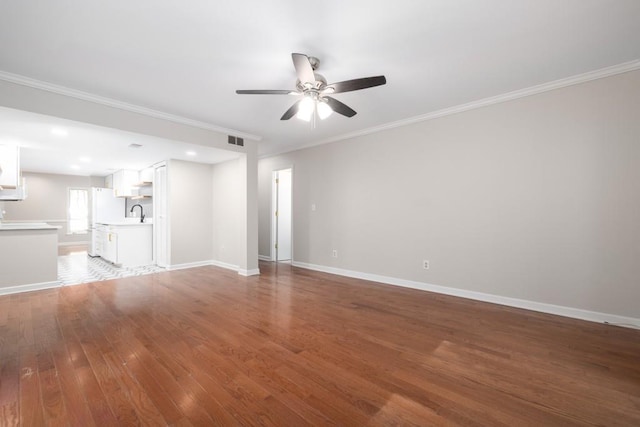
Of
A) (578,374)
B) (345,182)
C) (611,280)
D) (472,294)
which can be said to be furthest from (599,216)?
(345,182)

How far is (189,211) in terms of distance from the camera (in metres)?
5.77

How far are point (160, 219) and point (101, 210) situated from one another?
2528mm

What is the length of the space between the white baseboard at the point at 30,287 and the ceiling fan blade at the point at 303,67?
487 centimetres

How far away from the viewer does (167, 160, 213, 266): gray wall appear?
5.51 meters

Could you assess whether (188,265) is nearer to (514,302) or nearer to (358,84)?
(358,84)

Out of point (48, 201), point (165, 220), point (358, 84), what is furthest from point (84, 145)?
point (48, 201)

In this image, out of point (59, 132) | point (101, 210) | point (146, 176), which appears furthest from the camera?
point (101, 210)

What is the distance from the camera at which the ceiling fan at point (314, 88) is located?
2234 millimetres

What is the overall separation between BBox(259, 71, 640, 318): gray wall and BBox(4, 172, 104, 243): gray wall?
907cm

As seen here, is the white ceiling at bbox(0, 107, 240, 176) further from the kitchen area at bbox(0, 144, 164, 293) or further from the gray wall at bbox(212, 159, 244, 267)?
the kitchen area at bbox(0, 144, 164, 293)

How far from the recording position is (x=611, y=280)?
2799 millimetres

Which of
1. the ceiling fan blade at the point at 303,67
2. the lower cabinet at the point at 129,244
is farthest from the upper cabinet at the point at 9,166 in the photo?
the ceiling fan blade at the point at 303,67

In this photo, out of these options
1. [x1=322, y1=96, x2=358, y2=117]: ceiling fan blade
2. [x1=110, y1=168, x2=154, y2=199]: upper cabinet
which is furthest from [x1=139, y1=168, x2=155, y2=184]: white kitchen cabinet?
[x1=322, y1=96, x2=358, y2=117]: ceiling fan blade

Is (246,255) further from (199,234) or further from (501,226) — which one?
(501,226)
